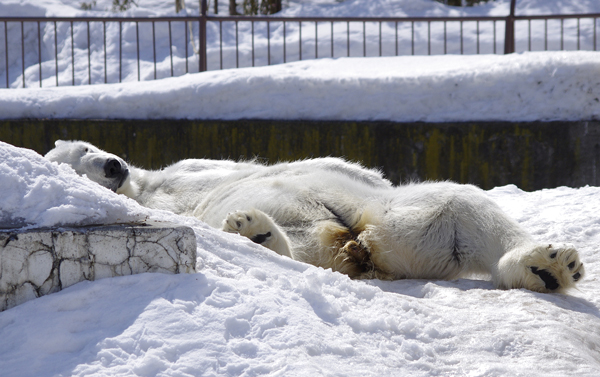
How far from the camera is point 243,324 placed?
1.58 m

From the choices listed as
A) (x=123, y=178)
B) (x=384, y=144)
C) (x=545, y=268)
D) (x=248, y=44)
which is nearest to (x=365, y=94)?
(x=384, y=144)

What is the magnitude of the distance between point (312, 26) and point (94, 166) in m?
12.4

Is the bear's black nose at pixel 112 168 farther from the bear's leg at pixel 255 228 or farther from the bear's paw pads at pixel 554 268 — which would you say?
the bear's paw pads at pixel 554 268

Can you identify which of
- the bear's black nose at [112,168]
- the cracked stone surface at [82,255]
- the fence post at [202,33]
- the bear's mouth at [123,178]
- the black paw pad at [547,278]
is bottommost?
the black paw pad at [547,278]

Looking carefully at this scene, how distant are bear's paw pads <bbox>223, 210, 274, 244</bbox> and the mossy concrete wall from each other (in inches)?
148

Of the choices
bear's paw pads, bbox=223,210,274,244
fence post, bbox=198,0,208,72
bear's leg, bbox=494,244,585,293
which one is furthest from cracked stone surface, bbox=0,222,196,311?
fence post, bbox=198,0,208,72

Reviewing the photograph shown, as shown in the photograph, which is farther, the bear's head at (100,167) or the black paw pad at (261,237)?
the bear's head at (100,167)

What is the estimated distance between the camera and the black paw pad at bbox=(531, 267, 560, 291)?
2.41m

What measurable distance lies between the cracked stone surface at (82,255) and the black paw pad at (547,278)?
4.62 feet

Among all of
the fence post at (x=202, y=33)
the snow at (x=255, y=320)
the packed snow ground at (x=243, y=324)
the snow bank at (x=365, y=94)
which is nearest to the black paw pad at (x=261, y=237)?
the snow at (x=255, y=320)

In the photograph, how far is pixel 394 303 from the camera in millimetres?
1979

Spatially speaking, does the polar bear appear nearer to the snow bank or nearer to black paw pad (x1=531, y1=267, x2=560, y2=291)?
black paw pad (x1=531, y1=267, x2=560, y2=291)

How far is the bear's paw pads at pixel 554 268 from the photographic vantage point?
2371 millimetres

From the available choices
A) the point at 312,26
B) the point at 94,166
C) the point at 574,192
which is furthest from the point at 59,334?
the point at 312,26
